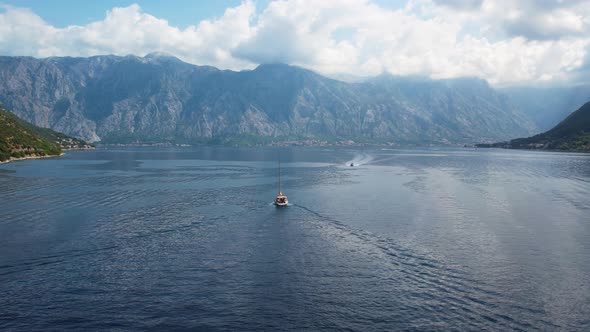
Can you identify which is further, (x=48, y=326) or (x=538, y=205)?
(x=538, y=205)

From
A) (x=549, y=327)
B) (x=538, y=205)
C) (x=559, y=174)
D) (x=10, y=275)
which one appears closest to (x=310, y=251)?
(x=549, y=327)

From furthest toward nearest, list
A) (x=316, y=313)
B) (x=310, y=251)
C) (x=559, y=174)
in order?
(x=559, y=174) < (x=310, y=251) < (x=316, y=313)

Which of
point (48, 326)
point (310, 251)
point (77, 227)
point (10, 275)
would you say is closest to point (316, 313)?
point (310, 251)

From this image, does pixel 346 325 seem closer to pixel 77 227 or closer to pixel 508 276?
pixel 508 276

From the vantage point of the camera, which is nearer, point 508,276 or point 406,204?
point 508,276

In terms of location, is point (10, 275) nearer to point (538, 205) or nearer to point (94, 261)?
point (94, 261)

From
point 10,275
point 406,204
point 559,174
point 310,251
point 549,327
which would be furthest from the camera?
point 559,174
